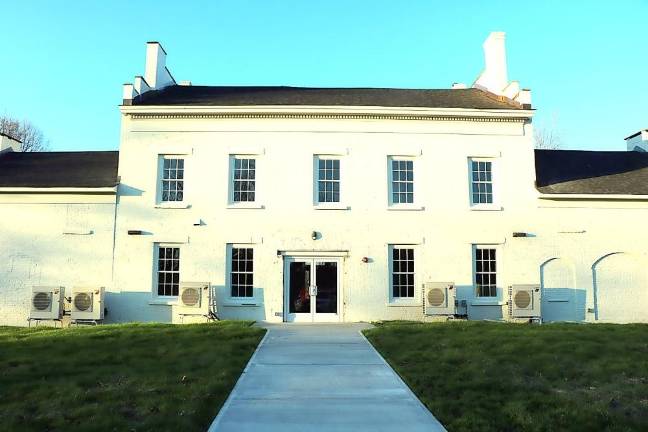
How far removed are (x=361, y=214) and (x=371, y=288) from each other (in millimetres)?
2541

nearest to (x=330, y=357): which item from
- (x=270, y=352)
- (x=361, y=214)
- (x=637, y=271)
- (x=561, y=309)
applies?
(x=270, y=352)

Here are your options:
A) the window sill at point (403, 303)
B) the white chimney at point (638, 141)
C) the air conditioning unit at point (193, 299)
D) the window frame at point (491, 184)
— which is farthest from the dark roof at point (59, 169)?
the white chimney at point (638, 141)

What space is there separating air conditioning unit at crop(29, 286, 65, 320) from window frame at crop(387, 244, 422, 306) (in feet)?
35.6

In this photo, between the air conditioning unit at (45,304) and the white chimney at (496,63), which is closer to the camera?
the air conditioning unit at (45,304)

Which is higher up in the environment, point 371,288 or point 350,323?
point 371,288

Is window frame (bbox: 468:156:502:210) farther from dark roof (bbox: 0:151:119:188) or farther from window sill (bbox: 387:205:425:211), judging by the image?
dark roof (bbox: 0:151:119:188)

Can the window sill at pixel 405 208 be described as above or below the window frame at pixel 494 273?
above

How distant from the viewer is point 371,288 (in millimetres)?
18250

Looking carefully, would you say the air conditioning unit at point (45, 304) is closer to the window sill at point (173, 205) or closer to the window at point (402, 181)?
the window sill at point (173, 205)

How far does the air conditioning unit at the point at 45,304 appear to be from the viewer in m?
17.3

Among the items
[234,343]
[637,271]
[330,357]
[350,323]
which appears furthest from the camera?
[637,271]

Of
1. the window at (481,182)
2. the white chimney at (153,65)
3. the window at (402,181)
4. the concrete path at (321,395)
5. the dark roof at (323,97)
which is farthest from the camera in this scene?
the white chimney at (153,65)

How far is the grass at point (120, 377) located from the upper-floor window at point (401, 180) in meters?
7.16

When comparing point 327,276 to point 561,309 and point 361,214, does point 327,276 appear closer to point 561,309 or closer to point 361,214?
point 361,214
